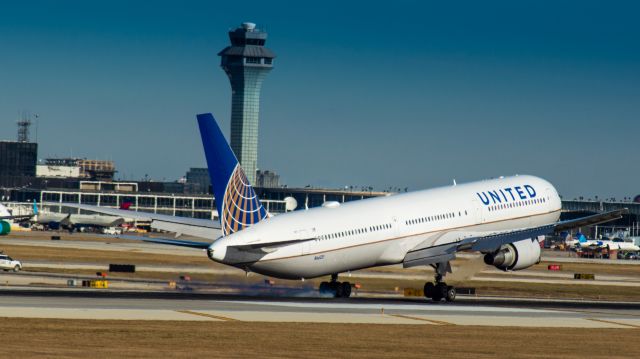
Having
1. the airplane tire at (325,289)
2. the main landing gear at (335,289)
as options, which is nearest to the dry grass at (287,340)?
the main landing gear at (335,289)

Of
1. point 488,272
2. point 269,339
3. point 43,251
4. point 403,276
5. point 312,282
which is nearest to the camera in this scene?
point 269,339

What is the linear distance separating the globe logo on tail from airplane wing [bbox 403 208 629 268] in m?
11.7

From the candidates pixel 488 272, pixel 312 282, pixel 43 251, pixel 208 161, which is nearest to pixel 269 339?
pixel 208 161

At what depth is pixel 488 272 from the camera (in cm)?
10881

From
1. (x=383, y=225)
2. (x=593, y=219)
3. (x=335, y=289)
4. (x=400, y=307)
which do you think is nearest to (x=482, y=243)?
(x=383, y=225)

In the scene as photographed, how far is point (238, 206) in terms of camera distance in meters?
61.8

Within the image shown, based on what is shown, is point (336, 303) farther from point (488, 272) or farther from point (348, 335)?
point (488, 272)

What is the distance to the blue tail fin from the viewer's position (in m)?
60.7

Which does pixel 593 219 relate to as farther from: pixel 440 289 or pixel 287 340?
pixel 287 340

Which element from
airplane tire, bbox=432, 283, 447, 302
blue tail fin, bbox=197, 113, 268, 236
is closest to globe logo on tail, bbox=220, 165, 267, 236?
blue tail fin, bbox=197, 113, 268, 236

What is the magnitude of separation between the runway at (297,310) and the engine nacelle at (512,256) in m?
2.43

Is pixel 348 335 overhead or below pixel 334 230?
below

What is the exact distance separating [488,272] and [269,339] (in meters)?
66.9

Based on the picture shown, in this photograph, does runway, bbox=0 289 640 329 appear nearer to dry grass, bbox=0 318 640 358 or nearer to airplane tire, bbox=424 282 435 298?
airplane tire, bbox=424 282 435 298
